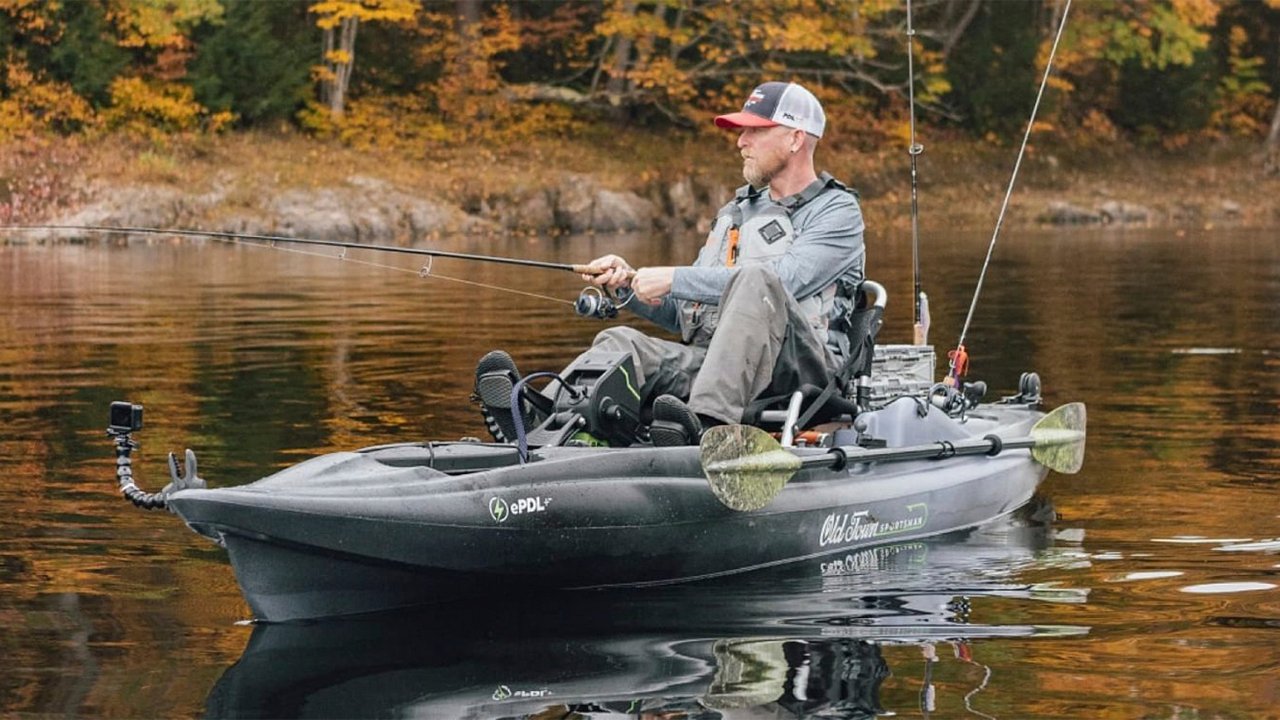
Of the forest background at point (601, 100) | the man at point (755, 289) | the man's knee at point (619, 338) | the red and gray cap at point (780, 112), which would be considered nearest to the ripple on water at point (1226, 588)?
the man at point (755, 289)

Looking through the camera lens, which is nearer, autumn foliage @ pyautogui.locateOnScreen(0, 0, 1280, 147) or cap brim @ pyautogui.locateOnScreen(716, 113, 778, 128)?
cap brim @ pyautogui.locateOnScreen(716, 113, 778, 128)

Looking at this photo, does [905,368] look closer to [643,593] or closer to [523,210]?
[643,593]

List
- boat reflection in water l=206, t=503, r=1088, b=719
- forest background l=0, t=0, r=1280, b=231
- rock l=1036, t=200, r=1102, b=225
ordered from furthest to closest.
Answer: rock l=1036, t=200, r=1102, b=225 < forest background l=0, t=0, r=1280, b=231 < boat reflection in water l=206, t=503, r=1088, b=719

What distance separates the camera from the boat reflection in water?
19.9 ft

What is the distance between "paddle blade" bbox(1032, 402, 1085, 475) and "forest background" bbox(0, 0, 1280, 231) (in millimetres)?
24731

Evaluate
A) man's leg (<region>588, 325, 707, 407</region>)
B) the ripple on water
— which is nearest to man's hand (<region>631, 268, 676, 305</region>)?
man's leg (<region>588, 325, 707, 407</region>)

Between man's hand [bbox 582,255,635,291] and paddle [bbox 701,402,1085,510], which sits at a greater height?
man's hand [bbox 582,255,635,291]

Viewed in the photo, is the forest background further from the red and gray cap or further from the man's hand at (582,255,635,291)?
the man's hand at (582,255,635,291)

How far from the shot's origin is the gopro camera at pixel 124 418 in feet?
22.0

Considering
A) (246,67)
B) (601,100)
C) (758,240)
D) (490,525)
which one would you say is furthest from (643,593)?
(601,100)

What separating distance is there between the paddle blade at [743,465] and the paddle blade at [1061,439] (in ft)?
6.50

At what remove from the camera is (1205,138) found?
4809 cm

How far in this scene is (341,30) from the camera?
Result: 40125 mm

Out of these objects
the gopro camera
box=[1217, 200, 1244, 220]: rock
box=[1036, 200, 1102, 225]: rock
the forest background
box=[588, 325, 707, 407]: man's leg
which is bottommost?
the gopro camera
